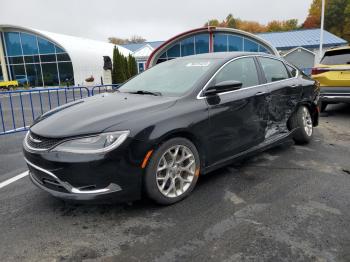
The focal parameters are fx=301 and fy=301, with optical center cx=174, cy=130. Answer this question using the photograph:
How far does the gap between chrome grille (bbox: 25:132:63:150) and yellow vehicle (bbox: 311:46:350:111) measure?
21.5 feet

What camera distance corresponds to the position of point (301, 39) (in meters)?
36.9

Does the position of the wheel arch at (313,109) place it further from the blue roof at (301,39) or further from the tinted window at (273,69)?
the blue roof at (301,39)

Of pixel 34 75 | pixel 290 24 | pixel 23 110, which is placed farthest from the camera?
pixel 290 24

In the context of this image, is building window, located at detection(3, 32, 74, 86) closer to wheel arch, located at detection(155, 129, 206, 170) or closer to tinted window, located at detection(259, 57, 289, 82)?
tinted window, located at detection(259, 57, 289, 82)

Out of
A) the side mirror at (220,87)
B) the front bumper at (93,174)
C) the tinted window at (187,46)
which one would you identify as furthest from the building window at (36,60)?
the front bumper at (93,174)

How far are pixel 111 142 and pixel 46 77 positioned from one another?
29.9 m

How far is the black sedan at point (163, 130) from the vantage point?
8.90 ft

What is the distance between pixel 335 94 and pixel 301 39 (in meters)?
33.7

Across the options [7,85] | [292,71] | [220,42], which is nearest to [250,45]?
[220,42]

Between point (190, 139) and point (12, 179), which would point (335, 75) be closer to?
point (190, 139)

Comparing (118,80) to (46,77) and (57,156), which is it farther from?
(57,156)

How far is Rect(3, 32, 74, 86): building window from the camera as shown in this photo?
1144 inches

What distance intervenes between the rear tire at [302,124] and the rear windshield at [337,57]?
2783 mm

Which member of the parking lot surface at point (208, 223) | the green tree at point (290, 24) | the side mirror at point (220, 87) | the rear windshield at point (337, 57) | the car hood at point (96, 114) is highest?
the green tree at point (290, 24)
